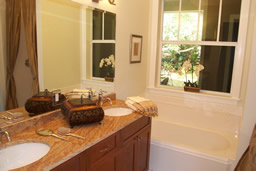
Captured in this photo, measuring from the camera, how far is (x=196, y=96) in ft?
10.4

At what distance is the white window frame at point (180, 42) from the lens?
2784mm

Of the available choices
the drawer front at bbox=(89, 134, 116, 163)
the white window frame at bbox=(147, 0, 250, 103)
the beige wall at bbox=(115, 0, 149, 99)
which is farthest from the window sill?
the drawer front at bbox=(89, 134, 116, 163)

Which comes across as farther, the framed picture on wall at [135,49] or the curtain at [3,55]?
the framed picture on wall at [135,49]

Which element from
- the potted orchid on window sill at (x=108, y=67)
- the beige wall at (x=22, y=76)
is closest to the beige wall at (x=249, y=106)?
the potted orchid on window sill at (x=108, y=67)

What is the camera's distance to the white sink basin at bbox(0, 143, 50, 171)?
1278 millimetres

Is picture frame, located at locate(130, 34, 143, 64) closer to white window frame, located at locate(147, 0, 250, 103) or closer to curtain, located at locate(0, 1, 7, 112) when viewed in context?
white window frame, located at locate(147, 0, 250, 103)

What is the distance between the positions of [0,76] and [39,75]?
31 centimetres

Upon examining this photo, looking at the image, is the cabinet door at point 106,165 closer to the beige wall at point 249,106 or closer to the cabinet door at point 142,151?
the cabinet door at point 142,151

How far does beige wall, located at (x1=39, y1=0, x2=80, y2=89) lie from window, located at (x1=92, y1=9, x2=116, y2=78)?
26cm

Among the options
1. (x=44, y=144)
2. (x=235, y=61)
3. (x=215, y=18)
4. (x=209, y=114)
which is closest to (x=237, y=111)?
(x=209, y=114)

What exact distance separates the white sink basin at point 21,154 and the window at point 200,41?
250 centimetres

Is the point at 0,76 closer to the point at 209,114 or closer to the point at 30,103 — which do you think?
the point at 30,103

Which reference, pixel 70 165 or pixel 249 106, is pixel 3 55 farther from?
pixel 249 106

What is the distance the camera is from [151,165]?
275cm
